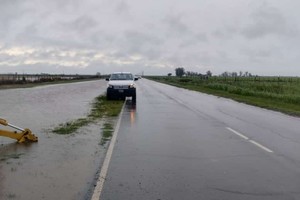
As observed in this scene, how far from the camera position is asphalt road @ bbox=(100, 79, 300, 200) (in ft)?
22.2

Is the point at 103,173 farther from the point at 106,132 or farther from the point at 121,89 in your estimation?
the point at 121,89

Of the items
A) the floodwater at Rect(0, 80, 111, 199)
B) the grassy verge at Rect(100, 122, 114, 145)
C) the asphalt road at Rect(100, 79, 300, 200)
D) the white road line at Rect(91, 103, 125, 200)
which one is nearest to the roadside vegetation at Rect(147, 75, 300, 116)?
the asphalt road at Rect(100, 79, 300, 200)

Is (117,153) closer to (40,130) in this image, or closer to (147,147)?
(147,147)

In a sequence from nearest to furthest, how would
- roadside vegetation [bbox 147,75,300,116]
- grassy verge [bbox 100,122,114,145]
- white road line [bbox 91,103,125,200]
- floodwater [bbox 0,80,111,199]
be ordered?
white road line [bbox 91,103,125,200], floodwater [bbox 0,80,111,199], grassy verge [bbox 100,122,114,145], roadside vegetation [bbox 147,75,300,116]

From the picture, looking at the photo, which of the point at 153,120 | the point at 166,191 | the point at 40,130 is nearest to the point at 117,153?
the point at 166,191

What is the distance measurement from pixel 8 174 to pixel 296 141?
773 cm

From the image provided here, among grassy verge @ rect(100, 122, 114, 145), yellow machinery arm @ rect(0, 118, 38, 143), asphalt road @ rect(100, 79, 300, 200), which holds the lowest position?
grassy verge @ rect(100, 122, 114, 145)

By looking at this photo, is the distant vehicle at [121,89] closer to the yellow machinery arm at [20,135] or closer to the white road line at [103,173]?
the white road line at [103,173]

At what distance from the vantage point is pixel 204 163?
8.87 m

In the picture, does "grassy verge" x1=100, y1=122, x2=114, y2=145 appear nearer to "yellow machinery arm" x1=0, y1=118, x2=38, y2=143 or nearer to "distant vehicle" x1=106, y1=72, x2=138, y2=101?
"yellow machinery arm" x1=0, y1=118, x2=38, y2=143

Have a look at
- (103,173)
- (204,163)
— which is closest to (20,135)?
(103,173)

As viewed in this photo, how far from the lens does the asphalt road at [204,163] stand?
6.78 meters

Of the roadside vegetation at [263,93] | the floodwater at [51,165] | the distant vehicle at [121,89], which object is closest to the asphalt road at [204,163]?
the floodwater at [51,165]

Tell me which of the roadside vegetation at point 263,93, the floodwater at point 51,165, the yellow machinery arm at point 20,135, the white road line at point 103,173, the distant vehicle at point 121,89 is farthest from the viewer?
the distant vehicle at point 121,89
